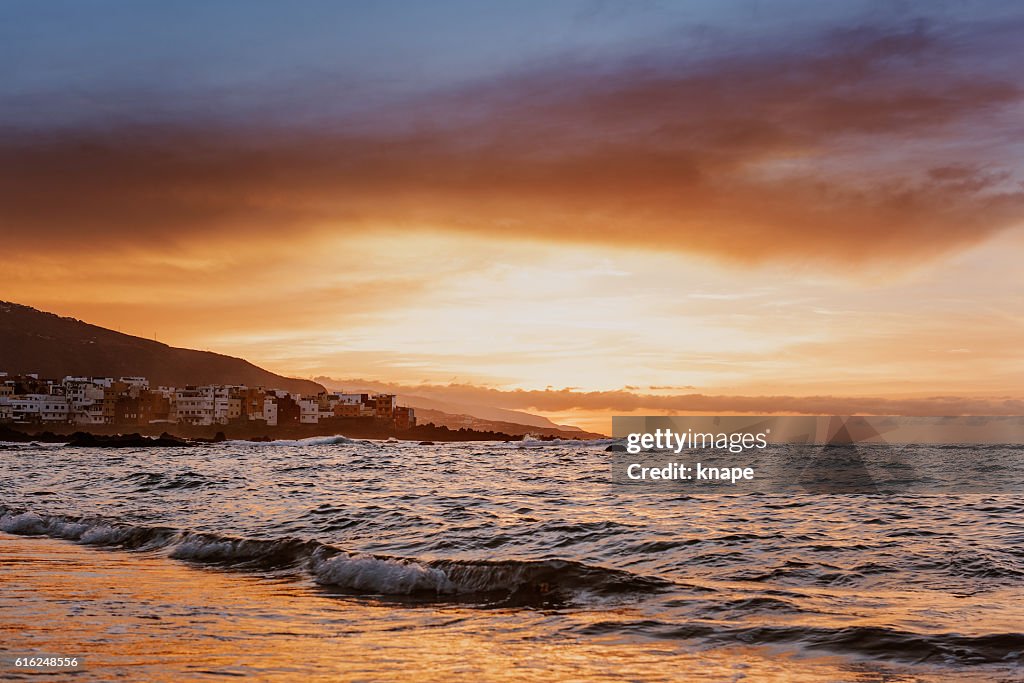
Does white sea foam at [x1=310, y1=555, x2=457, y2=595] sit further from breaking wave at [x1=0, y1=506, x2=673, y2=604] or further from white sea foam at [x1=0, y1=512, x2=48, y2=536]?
white sea foam at [x1=0, y1=512, x2=48, y2=536]

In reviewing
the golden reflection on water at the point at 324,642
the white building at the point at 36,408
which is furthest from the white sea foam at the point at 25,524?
the white building at the point at 36,408

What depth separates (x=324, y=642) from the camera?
10.3 metres

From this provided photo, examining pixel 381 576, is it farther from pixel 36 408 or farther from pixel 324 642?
pixel 36 408

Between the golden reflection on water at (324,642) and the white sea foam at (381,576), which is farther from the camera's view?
the white sea foam at (381,576)

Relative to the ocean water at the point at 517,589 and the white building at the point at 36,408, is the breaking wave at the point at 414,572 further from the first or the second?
the white building at the point at 36,408

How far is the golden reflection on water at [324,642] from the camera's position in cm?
892

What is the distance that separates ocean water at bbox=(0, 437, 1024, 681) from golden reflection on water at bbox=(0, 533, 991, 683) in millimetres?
46

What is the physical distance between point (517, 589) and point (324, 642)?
4.55m

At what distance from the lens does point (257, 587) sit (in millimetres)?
14375

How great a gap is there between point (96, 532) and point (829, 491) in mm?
26370

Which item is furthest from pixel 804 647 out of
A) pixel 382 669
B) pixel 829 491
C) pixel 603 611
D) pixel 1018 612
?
pixel 829 491

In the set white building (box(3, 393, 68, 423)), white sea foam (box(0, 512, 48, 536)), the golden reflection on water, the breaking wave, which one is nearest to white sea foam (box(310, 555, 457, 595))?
the breaking wave

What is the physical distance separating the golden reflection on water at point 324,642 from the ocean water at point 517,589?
46 millimetres

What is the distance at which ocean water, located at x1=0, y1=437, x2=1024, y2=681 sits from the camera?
31.0 ft
